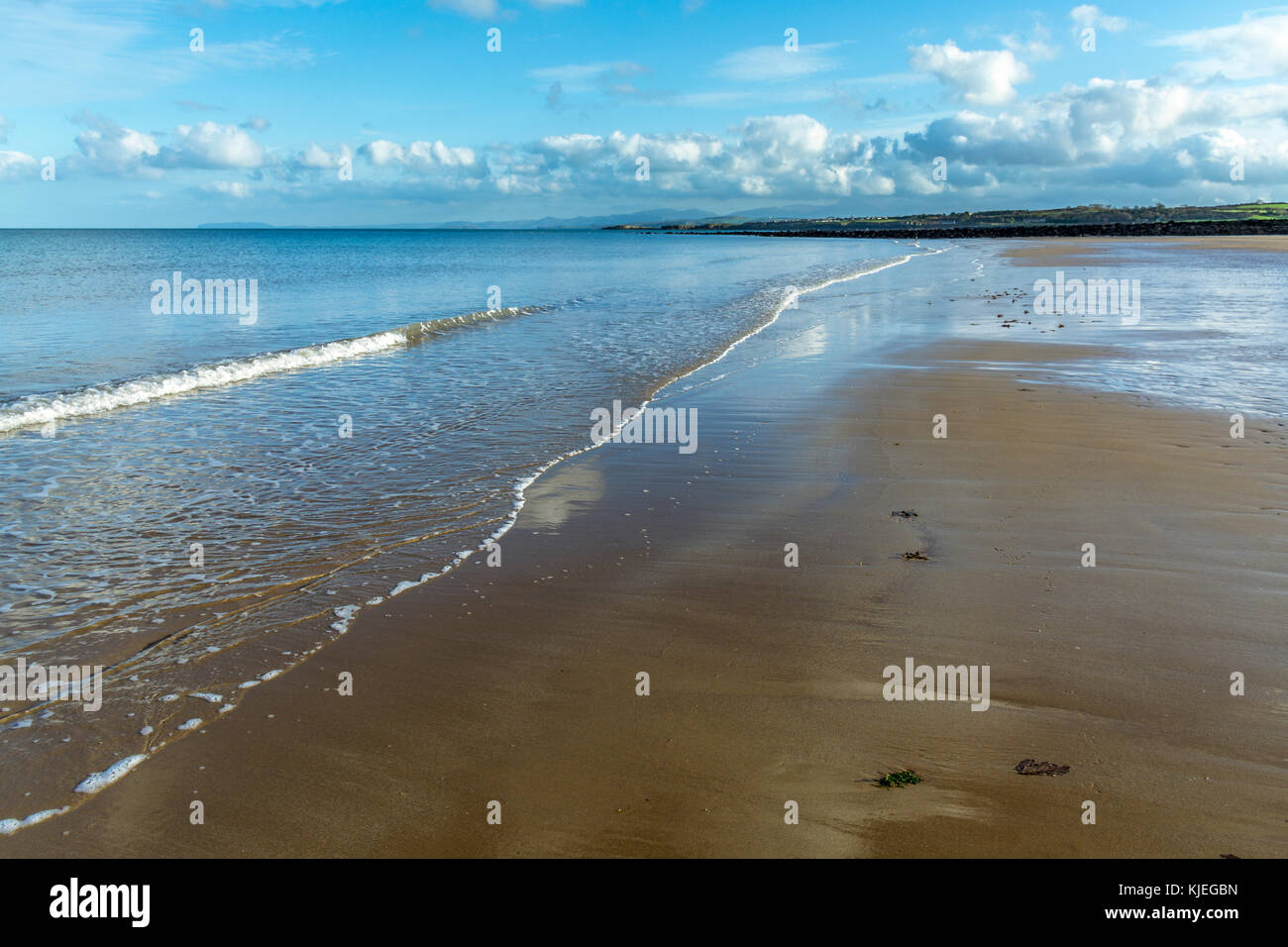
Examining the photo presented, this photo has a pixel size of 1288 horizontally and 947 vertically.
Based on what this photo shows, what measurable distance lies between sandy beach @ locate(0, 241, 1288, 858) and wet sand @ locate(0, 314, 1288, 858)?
17 mm

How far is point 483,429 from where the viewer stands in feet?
35.7

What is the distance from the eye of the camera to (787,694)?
14.3ft

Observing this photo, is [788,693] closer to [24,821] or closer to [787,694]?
[787,694]

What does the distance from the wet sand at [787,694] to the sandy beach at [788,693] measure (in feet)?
0.06

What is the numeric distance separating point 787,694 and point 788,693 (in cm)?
1

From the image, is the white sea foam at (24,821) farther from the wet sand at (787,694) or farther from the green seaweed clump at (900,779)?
the green seaweed clump at (900,779)

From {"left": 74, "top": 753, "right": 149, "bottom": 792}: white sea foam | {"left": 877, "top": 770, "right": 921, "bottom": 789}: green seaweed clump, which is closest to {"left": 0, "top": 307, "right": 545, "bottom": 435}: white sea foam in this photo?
{"left": 74, "top": 753, "right": 149, "bottom": 792}: white sea foam

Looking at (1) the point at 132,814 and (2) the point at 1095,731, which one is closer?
(1) the point at 132,814

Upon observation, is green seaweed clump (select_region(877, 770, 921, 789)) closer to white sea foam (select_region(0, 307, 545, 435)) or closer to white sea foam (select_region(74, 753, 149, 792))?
white sea foam (select_region(74, 753, 149, 792))

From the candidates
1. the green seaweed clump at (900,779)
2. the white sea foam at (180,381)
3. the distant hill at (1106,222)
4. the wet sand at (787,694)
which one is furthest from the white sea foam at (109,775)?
the distant hill at (1106,222)

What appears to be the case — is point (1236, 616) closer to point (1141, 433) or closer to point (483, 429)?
point (1141, 433)
